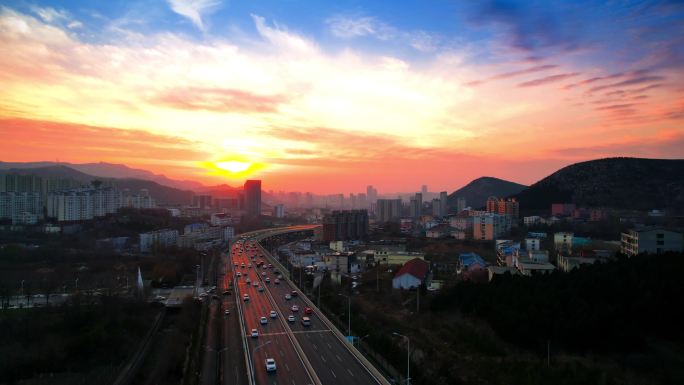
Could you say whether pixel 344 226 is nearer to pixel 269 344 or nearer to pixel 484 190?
pixel 269 344

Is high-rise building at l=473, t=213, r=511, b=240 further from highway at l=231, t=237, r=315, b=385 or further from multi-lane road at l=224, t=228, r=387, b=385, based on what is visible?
highway at l=231, t=237, r=315, b=385

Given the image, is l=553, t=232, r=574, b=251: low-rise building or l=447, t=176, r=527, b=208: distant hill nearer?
l=553, t=232, r=574, b=251: low-rise building

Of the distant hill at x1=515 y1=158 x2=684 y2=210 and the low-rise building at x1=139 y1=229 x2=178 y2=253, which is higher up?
the distant hill at x1=515 y1=158 x2=684 y2=210

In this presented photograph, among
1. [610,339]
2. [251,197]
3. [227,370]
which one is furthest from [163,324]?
[251,197]

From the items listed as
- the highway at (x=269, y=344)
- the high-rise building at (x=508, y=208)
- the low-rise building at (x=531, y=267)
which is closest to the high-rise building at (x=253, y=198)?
the high-rise building at (x=508, y=208)

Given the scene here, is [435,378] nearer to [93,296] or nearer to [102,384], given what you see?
[102,384]

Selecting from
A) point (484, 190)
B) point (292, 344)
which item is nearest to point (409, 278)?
point (292, 344)

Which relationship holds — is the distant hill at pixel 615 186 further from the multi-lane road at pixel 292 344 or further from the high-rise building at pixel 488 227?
the multi-lane road at pixel 292 344

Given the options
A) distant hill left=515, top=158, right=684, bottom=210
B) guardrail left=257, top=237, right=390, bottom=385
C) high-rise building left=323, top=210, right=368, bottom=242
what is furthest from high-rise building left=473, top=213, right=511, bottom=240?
guardrail left=257, top=237, right=390, bottom=385
